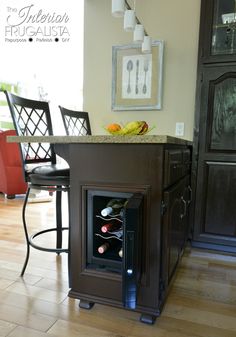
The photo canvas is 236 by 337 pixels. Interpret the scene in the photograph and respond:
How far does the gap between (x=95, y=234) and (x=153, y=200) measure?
1.17 feet

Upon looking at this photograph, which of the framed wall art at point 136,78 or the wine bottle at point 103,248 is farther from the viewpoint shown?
the framed wall art at point 136,78

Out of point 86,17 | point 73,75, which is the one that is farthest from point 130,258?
point 73,75

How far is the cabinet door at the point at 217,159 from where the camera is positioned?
200cm

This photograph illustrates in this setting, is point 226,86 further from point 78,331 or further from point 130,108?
point 78,331

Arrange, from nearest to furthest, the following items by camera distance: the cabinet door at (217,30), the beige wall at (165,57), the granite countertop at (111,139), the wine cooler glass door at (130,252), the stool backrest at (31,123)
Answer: the wine cooler glass door at (130,252) < the granite countertop at (111,139) < the stool backrest at (31,123) < the cabinet door at (217,30) < the beige wall at (165,57)

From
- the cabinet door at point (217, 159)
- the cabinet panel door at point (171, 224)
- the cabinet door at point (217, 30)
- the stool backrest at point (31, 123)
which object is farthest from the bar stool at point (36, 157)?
the cabinet door at point (217, 30)

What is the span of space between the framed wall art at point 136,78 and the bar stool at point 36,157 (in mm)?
864

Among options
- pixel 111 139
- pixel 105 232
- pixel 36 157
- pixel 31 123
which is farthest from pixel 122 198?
pixel 31 123

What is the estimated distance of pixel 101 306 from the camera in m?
1.34

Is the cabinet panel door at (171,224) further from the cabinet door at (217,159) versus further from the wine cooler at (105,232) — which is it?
the cabinet door at (217,159)

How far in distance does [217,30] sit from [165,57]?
0.47 meters

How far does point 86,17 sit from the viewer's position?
101 inches

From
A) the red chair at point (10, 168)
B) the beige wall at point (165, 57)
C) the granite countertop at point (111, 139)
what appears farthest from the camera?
the red chair at point (10, 168)

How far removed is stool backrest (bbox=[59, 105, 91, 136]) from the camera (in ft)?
6.79
